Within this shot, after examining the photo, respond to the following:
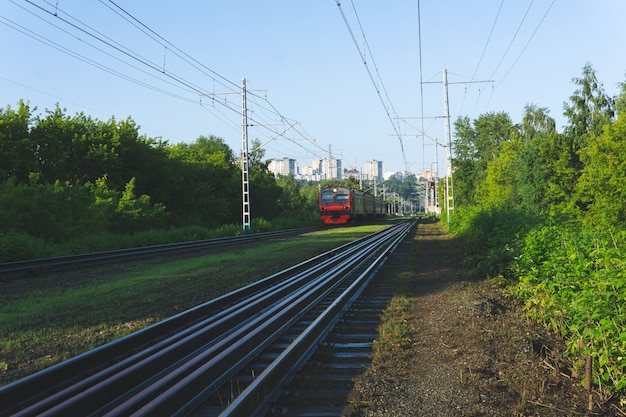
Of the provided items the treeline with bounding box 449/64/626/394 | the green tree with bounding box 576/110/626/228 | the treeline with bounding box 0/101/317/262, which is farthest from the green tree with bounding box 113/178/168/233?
the green tree with bounding box 576/110/626/228

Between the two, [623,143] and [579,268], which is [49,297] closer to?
[579,268]

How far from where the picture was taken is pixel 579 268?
7062 mm

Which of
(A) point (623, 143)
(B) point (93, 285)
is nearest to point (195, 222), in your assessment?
(B) point (93, 285)

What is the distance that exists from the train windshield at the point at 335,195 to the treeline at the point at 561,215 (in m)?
11.1

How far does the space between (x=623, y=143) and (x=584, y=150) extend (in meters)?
6.91

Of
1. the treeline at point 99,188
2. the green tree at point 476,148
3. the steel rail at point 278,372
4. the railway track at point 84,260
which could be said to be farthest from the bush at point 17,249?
the green tree at point 476,148

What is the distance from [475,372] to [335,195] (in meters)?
49.5

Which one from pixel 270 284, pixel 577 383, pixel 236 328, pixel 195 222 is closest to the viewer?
pixel 577 383

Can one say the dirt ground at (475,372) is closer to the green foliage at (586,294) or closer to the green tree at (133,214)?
the green foliage at (586,294)

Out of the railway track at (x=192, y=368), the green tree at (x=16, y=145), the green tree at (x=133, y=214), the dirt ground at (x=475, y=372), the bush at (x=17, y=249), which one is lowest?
the dirt ground at (x=475, y=372)

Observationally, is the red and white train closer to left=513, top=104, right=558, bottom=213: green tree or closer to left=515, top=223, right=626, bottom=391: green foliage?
left=513, top=104, right=558, bottom=213: green tree

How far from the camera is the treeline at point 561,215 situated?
18.9 ft

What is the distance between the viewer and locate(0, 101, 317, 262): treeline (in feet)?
87.5

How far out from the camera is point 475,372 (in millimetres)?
Result: 6152
